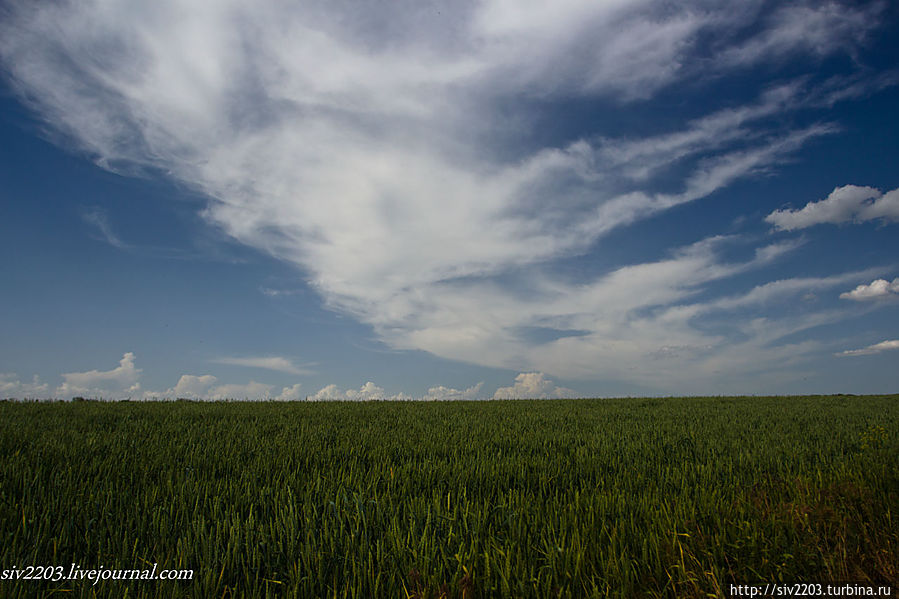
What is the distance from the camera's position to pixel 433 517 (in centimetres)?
392

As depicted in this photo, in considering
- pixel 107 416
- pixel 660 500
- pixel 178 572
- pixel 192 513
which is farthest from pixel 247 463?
pixel 107 416

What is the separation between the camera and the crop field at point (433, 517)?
3.02 meters

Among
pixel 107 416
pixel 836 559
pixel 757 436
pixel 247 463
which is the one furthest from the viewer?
pixel 107 416

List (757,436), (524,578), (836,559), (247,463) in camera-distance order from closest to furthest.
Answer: (524,578)
(836,559)
(247,463)
(757,436)

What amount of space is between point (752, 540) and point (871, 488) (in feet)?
9.67

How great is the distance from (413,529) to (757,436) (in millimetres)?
9943

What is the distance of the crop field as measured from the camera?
3.02 m

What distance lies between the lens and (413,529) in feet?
11.5

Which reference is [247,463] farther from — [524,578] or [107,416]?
[107,416]

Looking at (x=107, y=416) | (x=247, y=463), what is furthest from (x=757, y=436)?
(x=107, y=416)

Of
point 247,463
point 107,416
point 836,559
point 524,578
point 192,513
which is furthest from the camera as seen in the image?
point 107,416

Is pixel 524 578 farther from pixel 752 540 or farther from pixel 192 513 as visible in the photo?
pixel 192 513

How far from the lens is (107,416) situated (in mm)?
11195

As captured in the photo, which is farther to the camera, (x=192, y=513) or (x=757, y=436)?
Answer: (x=757, y=436)
